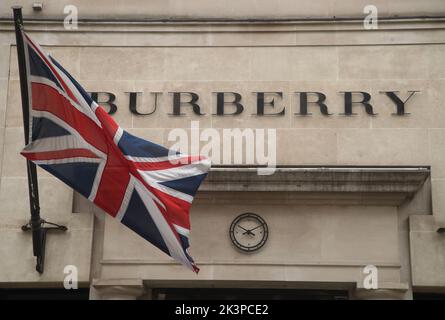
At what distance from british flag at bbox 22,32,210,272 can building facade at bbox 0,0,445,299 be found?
1677mm

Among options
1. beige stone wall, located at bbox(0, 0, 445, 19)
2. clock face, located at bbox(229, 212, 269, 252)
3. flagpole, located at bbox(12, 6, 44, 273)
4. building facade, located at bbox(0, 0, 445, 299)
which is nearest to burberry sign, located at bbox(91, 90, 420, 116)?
building facade, located at bbox(0, 0, 445, 299)

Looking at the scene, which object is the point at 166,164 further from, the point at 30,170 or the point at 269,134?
the point at 269,134

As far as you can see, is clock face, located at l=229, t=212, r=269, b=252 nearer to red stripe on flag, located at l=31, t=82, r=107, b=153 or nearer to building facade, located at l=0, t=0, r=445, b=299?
building facade, located at l=0, t=0, r=445, b=299

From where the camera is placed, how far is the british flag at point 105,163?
44.8ft

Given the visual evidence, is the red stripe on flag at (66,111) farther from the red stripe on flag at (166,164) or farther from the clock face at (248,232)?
the clock face at (248,232)

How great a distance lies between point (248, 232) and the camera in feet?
51.0

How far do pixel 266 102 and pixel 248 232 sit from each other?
7.78ft

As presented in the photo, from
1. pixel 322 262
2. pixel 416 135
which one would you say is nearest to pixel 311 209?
pixel 322 262

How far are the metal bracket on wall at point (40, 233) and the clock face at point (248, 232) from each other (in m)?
2.87

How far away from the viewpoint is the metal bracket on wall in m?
15.2

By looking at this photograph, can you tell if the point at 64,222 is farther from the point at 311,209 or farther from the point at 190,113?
the point at 311,209

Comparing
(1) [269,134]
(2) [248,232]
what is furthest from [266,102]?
(2) [248,232]

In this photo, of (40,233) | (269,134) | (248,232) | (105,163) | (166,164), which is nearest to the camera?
(105,163)

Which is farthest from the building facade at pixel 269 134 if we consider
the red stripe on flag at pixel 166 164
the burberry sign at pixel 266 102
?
the red stripe on flag at pixel 166 164
